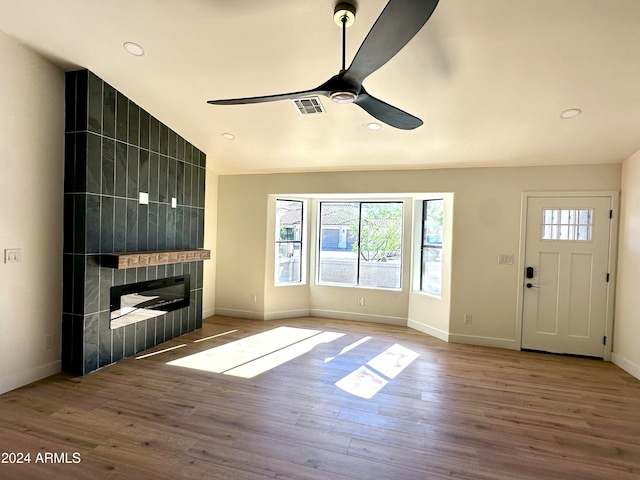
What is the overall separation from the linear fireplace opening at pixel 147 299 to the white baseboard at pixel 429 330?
3.36 meters

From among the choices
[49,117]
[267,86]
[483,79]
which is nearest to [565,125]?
[483,79]

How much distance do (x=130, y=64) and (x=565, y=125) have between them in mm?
4173

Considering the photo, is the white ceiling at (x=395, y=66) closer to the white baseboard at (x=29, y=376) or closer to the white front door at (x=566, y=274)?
the white front door at (x=566, y=274)

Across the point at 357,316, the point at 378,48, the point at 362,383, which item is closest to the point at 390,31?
the point at 378,48

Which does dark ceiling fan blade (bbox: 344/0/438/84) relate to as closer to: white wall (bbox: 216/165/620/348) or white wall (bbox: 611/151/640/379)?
white wall (bbox: 216/165/620/348)

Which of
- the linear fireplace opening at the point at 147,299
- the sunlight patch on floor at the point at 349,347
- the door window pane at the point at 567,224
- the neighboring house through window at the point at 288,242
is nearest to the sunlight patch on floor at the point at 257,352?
the sunlight patch on floor at the point at 349,347

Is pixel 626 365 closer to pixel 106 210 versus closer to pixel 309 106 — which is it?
pixel 309 106

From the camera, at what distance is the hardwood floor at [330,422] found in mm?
2082

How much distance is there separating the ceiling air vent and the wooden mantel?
7.31 feet

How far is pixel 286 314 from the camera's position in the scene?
18.6 feet

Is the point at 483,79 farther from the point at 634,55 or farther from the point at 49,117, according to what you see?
the point at 49,117

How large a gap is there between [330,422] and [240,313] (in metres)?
3.33

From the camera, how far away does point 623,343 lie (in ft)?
12.7

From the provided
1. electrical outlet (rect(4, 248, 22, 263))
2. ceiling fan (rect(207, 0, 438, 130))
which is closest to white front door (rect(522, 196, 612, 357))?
ceiling fan (rect(207, 0, 438, 130))
